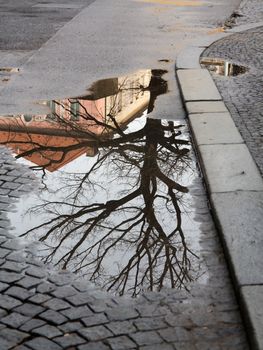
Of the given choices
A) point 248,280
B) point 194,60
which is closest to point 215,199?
point 248,280

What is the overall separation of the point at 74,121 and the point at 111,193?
77.0 inches

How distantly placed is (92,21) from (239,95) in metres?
7.27

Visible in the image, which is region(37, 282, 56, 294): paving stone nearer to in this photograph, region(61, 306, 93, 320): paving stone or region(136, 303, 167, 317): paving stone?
region(61, 306, 93, 320): paving stone

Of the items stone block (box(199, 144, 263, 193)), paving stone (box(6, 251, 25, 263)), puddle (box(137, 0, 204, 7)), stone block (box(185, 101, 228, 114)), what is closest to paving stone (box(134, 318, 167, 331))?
paving stone (box(6, 251, 25, 263))

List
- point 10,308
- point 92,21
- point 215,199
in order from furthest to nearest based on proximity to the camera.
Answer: point 92,21 < point 215,199 < point 10,308

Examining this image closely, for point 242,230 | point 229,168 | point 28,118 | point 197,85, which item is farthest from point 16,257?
point 197,85

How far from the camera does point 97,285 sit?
3.99 metres

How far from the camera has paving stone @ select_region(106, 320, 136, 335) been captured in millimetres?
3497

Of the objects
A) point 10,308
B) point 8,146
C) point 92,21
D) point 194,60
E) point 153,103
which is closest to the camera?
point 10,308

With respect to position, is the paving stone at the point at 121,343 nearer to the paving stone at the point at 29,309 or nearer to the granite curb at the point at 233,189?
the paving stone at the point at 29,309

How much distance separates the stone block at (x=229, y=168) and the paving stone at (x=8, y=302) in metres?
2.06

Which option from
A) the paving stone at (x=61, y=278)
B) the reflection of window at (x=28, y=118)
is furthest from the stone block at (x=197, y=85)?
the paving stone at (x=61, y=278)

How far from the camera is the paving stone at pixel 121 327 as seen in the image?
11.5ft

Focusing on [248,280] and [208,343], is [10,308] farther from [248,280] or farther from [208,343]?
[248,280]
